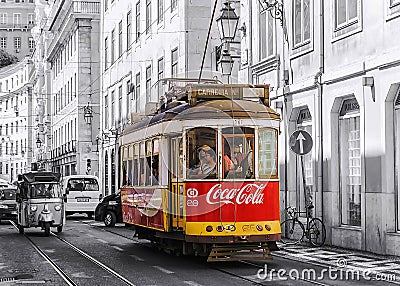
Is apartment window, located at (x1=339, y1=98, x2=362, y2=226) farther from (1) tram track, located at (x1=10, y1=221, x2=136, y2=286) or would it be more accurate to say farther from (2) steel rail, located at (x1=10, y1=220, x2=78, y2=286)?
(2) steel rail, located at (x1=10, y1=220, x2=78, y2=286)

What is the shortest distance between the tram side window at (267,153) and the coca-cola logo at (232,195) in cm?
43

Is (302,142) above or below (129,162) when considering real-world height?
above

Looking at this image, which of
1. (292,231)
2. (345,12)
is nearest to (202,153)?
(345,12)

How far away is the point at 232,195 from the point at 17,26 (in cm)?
13154

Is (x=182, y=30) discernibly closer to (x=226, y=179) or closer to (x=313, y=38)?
(x=313, y=38)

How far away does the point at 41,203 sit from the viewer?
27.7 metres

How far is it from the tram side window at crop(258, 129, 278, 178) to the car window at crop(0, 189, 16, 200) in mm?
23464

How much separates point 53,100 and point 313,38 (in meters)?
62.0

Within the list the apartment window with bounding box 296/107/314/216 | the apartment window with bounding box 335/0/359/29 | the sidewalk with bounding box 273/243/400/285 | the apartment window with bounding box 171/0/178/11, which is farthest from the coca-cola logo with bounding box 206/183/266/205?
the apartment window with bounding box 171/0/178/11

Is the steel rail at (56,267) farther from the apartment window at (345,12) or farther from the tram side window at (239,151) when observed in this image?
the apartment window at (345,12)

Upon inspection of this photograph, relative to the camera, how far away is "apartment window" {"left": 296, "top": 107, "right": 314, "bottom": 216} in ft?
78.4

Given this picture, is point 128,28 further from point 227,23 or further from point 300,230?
point 300,230

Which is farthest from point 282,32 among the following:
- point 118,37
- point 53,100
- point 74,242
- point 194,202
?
point 53,100

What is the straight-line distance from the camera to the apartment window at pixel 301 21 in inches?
945
